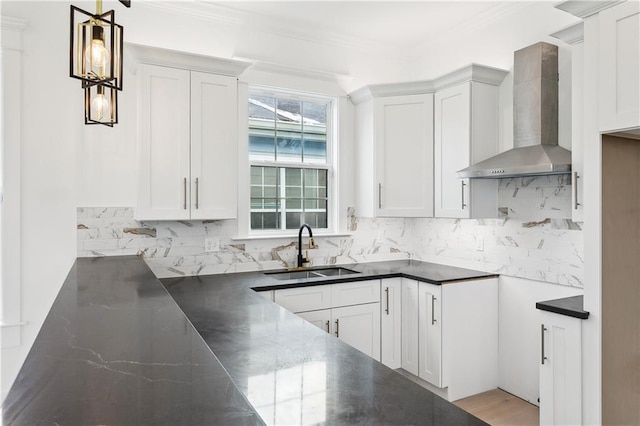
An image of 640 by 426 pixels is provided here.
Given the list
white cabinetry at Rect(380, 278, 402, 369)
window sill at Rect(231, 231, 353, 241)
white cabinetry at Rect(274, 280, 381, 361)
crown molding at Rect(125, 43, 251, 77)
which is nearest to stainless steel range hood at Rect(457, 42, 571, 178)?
white cabinetry at Rect(380, 278, 402, 369)

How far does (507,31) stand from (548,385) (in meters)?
2.56

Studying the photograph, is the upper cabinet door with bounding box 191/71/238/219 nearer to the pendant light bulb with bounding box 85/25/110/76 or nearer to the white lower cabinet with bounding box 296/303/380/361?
the white lower cabinet with bounding box 296/303/380/361

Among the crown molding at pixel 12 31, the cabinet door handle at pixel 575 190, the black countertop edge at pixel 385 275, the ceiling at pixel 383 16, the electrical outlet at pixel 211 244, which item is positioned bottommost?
the black countertop edge at pixel 385 275

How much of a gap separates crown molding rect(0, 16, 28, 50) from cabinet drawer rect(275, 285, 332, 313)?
2.35m

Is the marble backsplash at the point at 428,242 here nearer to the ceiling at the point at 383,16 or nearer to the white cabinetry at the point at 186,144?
the white cabinetry at the point at 186,144

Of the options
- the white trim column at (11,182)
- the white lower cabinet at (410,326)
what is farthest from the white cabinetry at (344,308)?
the white trim column at (11,182)

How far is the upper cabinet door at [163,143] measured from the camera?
110 inches

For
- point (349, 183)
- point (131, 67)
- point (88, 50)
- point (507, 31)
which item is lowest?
point (349, 183)

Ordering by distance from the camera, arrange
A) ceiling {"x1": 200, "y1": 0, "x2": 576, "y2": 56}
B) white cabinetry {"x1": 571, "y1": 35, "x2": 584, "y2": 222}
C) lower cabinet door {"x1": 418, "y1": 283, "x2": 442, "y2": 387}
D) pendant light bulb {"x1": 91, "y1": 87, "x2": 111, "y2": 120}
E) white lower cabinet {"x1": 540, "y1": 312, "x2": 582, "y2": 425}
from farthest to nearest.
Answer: ceiling {"x1": 200, "y1": 0, "x2": 576, "y2": 56} < lower cabinet door {"x1": 418, "y1": 283, "x2": 442, "y2": 387} < white cabinetry {"x1": 571, "y1": 35, "x2": 584, "y2": 222} < white lower cabinet {"x1": 540, "y1": 312, "x2": 582, "y2": 425} < pendant light bulb {"x1": 91, "y1": 87, "x2": 111, "y2": 120}

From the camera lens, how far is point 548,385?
7.55ft

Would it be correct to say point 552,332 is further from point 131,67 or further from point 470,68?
point 131,67

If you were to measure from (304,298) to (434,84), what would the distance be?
79.0 inches

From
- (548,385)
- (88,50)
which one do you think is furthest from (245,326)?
(548,385)

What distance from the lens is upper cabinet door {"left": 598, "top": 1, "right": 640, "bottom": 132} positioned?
1985mm
